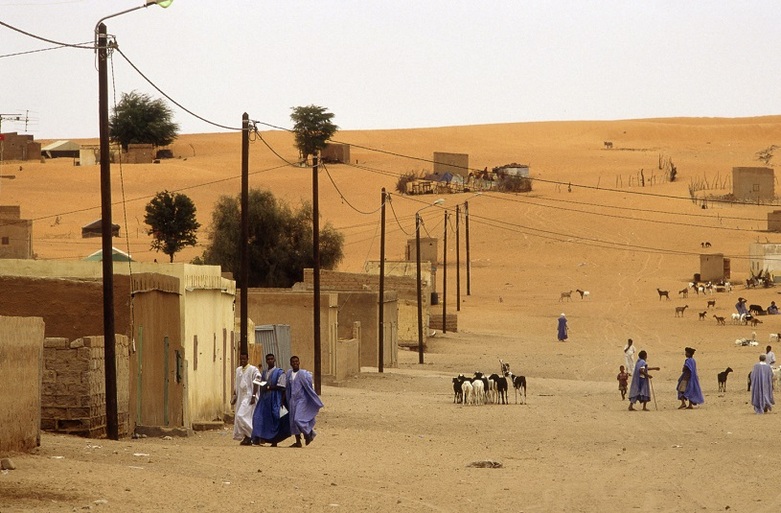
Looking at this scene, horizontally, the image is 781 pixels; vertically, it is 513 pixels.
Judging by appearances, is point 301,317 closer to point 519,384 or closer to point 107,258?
point 519,384

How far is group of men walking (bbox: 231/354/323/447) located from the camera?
1859cm

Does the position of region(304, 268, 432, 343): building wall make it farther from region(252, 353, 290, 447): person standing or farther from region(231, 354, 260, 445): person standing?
region(252, 353, 290, 447): person standing

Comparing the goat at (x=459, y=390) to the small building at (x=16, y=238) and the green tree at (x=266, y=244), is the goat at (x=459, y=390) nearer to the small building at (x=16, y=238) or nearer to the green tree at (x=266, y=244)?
the small building at (x=16, y=238)

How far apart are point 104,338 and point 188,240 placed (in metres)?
54.2

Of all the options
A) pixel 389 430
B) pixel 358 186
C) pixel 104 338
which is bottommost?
pixel 389 430

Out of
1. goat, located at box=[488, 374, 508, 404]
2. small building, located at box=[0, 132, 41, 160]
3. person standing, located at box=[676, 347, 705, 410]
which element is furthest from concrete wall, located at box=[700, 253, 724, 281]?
small building, located at box=[0, 132, 41, 160]

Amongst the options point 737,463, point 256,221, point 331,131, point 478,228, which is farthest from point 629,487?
point 331,131

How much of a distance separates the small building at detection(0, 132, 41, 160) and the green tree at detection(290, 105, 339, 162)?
927 inches

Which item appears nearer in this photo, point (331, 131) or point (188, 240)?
point (188, 240)

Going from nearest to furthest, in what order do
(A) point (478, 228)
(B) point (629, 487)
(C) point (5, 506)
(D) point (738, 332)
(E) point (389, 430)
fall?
(C) point (5, 506) → (B) point (629, 487) → (E) point (389, 430) → (D) point (738, 332) → (A) point (478, 228)

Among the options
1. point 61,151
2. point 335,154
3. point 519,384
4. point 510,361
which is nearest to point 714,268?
point 510,361

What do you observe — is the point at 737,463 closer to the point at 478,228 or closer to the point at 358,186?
the point at 478,228

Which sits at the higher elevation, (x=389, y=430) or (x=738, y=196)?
(x=738, y=196)

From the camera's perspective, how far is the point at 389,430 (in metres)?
23.3
